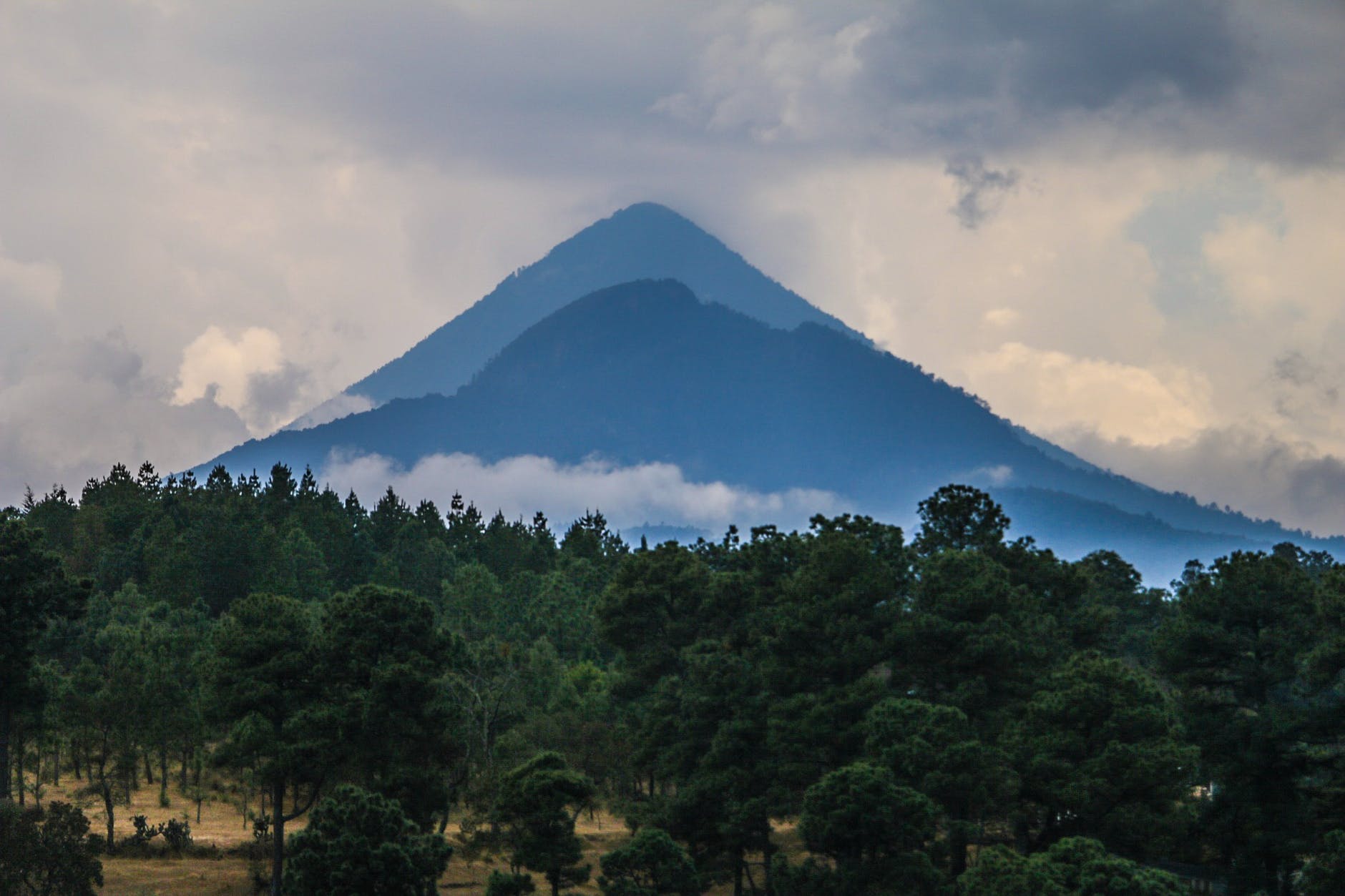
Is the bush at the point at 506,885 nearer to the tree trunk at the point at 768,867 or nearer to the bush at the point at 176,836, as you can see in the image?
the tree trunk at the point at 768,867

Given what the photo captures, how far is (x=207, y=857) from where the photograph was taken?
5416 centimetres

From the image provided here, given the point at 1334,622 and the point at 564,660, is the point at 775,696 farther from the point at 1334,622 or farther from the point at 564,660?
the point at 564,660

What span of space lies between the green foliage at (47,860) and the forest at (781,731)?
0.35 feet

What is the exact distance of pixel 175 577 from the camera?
10175cm

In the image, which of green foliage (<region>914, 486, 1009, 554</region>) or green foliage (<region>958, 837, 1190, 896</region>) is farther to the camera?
green foliage (<region>914, 486, 1009, 554</region>)

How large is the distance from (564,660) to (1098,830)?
53.1m

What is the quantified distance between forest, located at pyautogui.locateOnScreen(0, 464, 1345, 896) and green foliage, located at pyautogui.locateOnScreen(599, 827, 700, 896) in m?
0.11

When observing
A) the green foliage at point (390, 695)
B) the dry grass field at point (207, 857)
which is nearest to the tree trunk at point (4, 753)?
the dry grass field at point (207, 857)

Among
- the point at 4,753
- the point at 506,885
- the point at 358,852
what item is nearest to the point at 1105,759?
the point at 506,885

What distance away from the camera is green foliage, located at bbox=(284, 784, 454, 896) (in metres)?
35.1

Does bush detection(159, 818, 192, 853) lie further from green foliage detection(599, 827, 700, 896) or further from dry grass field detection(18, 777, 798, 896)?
green foliage detection(599, 827, 700, 896)

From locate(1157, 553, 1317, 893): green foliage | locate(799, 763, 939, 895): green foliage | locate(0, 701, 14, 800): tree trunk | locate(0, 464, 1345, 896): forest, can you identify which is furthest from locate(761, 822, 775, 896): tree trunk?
locate(0, 701, 14, 800): tree trunk

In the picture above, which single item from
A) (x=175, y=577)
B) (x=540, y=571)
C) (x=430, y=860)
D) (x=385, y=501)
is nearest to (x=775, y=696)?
(x=430, y=860)

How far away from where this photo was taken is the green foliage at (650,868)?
45469mm
